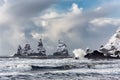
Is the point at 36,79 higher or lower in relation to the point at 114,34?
lower

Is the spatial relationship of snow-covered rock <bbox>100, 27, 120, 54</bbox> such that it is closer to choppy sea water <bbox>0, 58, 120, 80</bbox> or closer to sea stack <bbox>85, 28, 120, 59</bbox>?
sea stack <bbox>85, 28, 120, 59</bbox>

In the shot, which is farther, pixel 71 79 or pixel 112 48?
pixel 112 48

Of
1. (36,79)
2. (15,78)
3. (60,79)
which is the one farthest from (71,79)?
(15,78)

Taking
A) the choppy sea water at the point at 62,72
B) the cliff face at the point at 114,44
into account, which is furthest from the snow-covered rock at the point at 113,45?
the choppy sea water at the point at 62,72

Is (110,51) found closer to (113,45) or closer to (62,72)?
(113,45)

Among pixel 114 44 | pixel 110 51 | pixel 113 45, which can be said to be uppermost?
pixel 114 44

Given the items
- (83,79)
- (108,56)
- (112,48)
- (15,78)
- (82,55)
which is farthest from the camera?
(82,55)

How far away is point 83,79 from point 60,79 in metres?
2.96

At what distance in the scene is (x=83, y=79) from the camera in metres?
49.0

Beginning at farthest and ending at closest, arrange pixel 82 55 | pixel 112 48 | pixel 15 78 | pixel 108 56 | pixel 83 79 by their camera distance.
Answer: pixel 82 55, pixel 112 48, pixel 108 56, pixel 15 78, pixel 83 79

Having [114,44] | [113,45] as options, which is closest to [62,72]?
[113,45]

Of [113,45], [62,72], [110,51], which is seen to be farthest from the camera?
[113,45]

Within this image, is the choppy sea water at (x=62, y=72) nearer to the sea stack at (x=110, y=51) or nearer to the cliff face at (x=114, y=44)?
the sea stack at (x=110, y=51)

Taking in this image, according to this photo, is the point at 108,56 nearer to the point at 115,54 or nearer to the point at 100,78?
the point at 115,54
